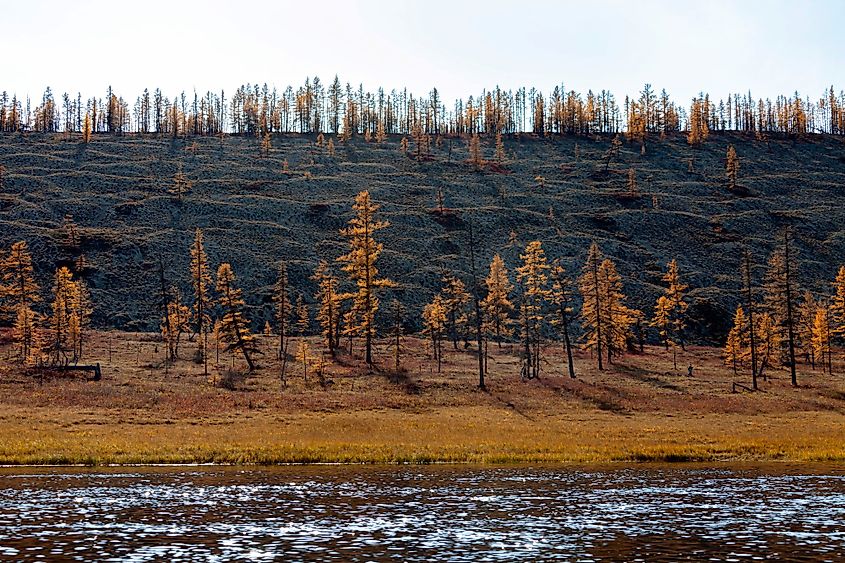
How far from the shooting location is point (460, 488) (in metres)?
30.1

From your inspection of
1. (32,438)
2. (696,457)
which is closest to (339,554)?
(696,457)

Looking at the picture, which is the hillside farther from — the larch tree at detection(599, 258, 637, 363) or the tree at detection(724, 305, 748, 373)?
the larch tree at detection(599, 258, 637, 363)

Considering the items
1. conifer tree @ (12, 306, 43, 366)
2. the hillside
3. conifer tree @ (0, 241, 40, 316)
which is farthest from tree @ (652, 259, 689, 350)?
conifer tree @ (0, 241, 40, 316)

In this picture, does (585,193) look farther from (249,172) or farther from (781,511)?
(781,511)

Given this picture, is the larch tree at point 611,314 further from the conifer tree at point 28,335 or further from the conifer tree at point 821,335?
the conifer tree at point 28,335

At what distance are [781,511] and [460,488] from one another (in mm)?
11887

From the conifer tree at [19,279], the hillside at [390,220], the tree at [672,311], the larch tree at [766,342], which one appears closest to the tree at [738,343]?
the larch tree at [766,342]

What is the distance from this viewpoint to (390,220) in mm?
159125

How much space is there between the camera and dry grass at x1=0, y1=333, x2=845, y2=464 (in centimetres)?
4028

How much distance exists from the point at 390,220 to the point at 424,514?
136m

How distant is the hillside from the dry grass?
4004cm

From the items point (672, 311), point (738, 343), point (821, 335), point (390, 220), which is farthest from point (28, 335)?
point (672, 311)

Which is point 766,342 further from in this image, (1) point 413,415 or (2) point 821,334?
(1) point 413,415

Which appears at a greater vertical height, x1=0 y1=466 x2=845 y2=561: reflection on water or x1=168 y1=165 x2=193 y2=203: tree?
x1=168 y1=165 x2=193 y2=203: tree
